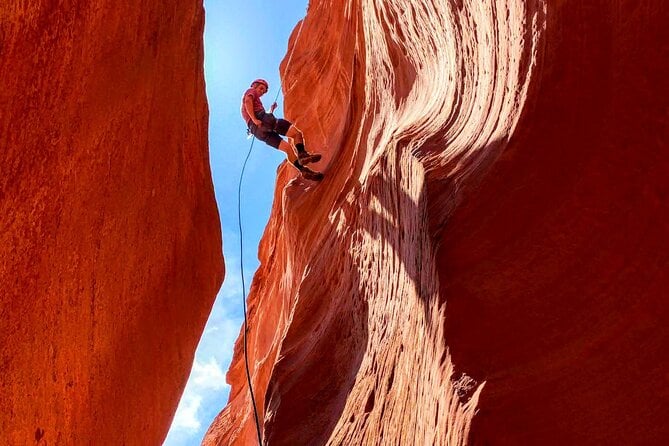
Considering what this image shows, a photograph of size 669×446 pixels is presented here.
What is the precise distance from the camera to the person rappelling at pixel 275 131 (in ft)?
30.1

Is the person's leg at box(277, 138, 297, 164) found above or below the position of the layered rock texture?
above

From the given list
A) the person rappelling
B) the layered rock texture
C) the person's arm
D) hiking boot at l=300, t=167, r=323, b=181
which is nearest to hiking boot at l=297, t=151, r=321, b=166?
the person rappelling

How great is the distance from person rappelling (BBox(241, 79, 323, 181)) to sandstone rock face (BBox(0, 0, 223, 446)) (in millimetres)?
1745

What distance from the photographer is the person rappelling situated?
9.19 m

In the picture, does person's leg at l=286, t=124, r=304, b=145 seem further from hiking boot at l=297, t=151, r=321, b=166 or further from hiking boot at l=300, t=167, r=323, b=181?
hiking boot at l=300, t=167, r=323, b=181

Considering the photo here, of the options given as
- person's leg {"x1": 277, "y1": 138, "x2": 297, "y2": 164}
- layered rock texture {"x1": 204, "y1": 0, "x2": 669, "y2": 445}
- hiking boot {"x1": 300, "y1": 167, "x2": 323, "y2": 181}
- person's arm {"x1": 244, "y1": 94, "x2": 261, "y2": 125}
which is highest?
person's arm {"x1": 244, "y1": 94, "x2": 261, "y2": 125}

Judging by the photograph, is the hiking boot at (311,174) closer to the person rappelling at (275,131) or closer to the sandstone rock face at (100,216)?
the person rappelling at (275,131)

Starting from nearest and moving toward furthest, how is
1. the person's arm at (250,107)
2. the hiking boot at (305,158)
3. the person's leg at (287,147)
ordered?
the hiking boot at (305,158)
the person's leg at (287,147)
the person's arm at (250,107)

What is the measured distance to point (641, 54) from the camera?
2.87 m

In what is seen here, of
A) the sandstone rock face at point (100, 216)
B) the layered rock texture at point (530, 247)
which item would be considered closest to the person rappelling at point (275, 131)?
the sandstone rock face at point (100, 216)

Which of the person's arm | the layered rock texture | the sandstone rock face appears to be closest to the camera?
the layered rock texture

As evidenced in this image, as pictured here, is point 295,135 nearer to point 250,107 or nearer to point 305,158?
point 305,158

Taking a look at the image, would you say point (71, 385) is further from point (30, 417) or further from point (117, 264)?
point (117, 264)

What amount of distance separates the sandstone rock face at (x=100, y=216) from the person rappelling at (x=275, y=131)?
1.75 meters
